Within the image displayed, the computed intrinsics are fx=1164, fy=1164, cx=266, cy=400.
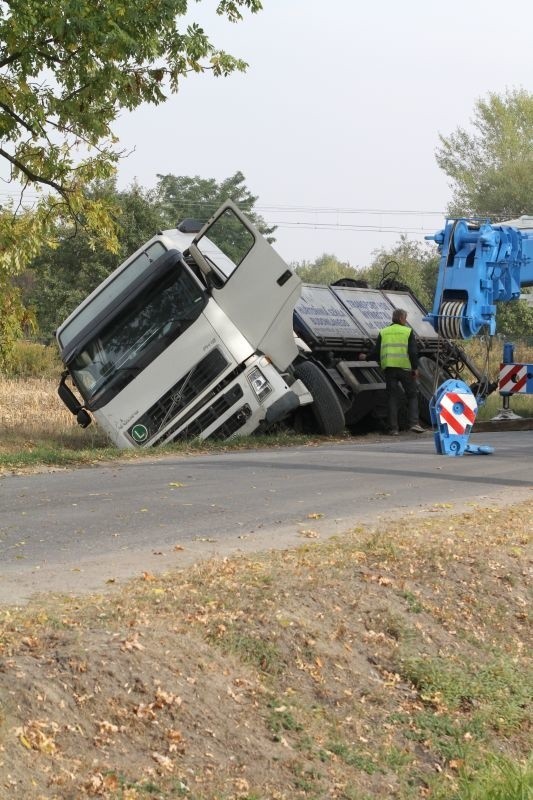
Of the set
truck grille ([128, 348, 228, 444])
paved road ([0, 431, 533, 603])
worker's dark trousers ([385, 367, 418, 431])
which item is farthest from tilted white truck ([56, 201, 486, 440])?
A: worker's dark trousers ([385, 367, 418, 431])

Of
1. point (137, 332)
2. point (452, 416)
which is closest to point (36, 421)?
point (137, 332)

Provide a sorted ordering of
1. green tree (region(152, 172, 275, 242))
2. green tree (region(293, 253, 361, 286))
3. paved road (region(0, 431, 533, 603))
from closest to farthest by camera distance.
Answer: paved road (region(0, 431, 533, 603))
green tree (region(152, 172, 275, 242))
green tree (region(293, 253, 361, 286))

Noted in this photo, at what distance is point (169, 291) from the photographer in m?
15.4

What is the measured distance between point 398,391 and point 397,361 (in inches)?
22.4

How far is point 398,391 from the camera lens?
17891mm

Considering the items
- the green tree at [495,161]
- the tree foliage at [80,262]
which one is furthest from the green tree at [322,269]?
the tree foliage at [80,262]

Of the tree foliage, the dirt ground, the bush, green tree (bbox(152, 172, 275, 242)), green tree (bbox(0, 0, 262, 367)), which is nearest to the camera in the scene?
the dirt ground

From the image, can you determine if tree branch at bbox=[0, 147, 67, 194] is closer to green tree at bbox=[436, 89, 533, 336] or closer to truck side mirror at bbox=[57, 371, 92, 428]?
truck side mirror at bbox=[57, 371, 92, 428]

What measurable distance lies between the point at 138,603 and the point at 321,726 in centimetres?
121

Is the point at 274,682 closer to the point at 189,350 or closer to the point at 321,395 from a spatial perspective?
the point at 189,350

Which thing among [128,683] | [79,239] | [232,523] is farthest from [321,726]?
[79,239]

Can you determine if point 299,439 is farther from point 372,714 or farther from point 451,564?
point 372,714

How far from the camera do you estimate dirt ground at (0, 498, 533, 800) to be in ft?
14.0

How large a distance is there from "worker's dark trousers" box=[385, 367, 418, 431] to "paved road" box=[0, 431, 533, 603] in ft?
9.39
